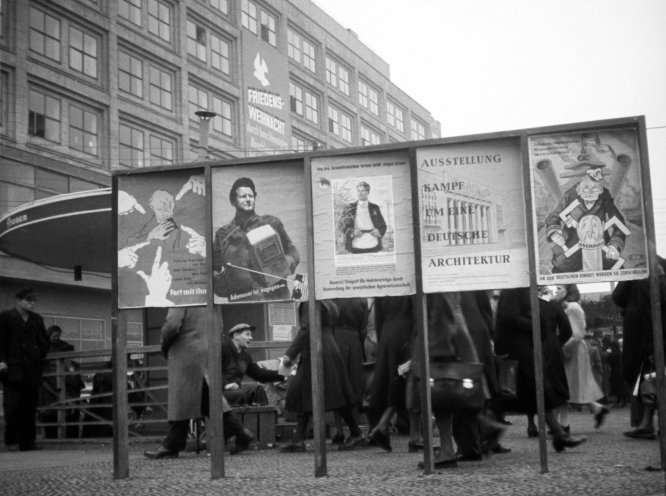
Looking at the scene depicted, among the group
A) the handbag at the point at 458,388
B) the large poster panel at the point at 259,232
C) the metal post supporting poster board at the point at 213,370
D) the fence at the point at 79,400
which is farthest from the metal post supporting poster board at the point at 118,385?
the fence at the point at 79,400

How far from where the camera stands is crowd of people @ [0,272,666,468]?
869cm

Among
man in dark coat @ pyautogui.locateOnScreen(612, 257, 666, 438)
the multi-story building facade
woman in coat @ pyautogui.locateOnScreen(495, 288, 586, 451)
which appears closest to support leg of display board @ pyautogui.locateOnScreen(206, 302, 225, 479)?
woman in coat @ pyautogui.locateOnScreen(495, 288, 586, 451)

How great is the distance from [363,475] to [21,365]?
23.6ft

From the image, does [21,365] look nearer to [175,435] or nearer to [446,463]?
[175,435]

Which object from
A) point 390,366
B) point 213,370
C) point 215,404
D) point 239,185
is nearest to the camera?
point 215,404

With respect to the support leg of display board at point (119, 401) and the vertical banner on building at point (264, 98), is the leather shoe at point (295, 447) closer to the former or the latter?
the support leg of display board at point (119, 401)

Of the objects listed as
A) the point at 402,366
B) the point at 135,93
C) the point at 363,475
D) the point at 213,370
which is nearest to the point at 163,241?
the point at 213,370

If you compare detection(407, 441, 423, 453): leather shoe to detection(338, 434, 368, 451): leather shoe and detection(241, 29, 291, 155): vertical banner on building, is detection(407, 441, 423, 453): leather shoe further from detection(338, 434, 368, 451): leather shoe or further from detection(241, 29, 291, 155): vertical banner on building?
detection(241, 29, 291, 155): vertical banner on building

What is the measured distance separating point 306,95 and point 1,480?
57.5m

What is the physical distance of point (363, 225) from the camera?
845 centimetres

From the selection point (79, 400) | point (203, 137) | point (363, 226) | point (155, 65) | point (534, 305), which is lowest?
point (79, 400)

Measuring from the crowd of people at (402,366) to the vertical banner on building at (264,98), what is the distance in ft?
140

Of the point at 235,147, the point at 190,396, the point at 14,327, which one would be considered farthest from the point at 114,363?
the point at 235,147

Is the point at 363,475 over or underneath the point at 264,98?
underneath
